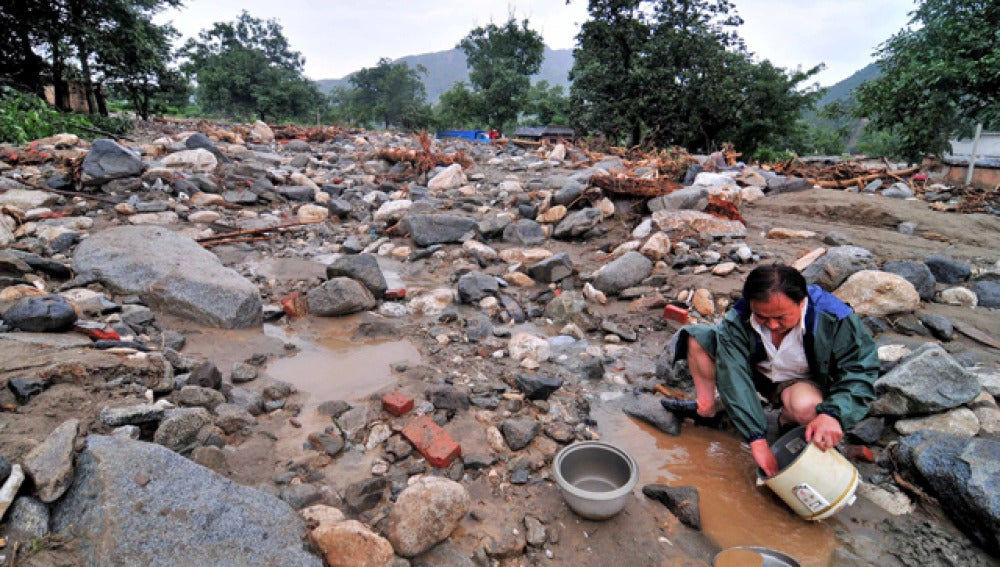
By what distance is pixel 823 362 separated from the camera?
2277 millimetres

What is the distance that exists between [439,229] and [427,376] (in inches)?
134

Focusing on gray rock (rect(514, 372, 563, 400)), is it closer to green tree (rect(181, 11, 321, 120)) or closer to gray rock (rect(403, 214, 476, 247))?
gray rock (rect(403, 214, 476, 247))

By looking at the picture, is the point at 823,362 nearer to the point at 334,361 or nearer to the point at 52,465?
the point at 334,361

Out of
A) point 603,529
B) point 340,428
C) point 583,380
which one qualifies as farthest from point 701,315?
point 340,428

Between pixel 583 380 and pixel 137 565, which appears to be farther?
pixel 583 380

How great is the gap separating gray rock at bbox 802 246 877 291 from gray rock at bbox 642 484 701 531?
2533mm

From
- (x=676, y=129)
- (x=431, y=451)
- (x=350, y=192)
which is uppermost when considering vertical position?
(x=676, y=129)

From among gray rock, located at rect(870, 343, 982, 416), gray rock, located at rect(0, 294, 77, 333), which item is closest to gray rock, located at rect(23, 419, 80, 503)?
gray rock, located at rect(0, 294, 77, 333)

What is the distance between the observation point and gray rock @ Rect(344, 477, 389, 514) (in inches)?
78.2

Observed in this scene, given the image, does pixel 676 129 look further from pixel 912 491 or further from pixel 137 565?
pixel 137 565

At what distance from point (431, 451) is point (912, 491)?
2302 mm

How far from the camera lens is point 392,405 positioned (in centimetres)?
261

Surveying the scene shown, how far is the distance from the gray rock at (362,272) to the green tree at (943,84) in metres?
10.9

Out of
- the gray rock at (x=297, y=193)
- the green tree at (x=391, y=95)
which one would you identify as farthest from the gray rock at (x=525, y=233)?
the green tree at (x=391, y=95)
